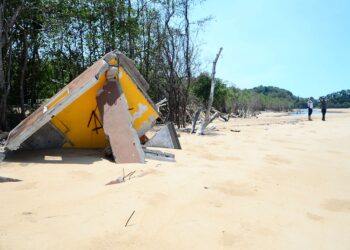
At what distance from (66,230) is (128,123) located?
102 inches

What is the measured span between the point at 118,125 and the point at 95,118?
726 millimetres

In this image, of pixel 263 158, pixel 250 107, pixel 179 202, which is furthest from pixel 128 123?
pixel 250 107

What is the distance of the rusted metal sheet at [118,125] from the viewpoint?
457 cm

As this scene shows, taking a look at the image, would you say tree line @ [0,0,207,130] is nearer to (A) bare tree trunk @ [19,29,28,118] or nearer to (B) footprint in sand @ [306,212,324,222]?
(A) bare tree trunk @ [19,29,28,118]

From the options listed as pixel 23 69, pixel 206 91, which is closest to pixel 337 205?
pixel 23 69

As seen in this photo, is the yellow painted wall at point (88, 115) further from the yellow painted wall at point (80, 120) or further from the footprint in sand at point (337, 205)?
the footprint in sand at point (337, 205)

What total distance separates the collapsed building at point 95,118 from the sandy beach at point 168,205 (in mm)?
307

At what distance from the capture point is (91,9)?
12133 mm

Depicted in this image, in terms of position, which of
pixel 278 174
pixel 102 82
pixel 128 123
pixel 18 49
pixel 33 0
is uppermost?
pixel 33 0

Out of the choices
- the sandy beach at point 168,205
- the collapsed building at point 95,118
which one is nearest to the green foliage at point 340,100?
the collapsed building at point 95,118

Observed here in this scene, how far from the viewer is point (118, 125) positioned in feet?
15.7

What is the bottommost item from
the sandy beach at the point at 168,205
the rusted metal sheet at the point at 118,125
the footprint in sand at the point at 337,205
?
the footprint in sand at the point at 337,205

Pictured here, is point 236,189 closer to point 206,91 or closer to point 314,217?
point 314,217

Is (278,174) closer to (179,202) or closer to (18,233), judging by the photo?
(179,202)
